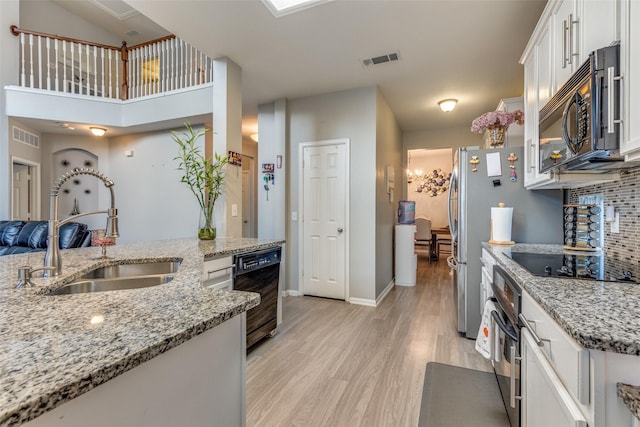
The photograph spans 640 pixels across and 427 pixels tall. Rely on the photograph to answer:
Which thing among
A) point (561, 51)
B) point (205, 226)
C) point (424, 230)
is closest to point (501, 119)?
point (561, 51)

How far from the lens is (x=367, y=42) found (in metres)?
2.89

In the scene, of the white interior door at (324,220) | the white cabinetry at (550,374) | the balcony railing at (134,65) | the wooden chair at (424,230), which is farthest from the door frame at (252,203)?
the white cabinetry at (550,374)

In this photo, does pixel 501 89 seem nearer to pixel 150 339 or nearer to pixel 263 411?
pixel 263 411

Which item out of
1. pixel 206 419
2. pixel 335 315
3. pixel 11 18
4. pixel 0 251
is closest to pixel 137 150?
pixel 0 251

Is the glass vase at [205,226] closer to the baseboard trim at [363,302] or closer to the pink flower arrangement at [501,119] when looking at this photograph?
the baseboard trim at [363,302]

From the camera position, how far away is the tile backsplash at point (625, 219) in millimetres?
1594

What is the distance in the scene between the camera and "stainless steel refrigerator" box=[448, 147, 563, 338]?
2.63m

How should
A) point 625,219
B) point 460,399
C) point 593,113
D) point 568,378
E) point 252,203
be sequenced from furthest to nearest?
point 252,203, point 460,399, point 625,219, point 593,113, point 568,378

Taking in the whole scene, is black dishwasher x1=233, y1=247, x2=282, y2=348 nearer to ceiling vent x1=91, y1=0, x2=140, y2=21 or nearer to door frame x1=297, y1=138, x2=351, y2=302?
door frame x1=297, y1=138, x2=351, y2=302

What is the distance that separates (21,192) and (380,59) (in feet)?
21.2

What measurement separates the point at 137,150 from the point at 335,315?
445 centimetres

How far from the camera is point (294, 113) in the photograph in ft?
14.3

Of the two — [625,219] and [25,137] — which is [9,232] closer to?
[25,137]

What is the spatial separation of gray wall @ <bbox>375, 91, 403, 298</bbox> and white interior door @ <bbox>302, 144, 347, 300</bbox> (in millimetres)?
457
